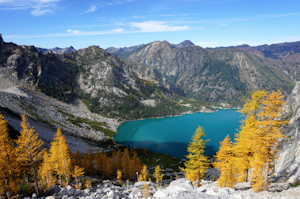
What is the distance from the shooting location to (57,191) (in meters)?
23.2

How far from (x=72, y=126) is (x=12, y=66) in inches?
4702

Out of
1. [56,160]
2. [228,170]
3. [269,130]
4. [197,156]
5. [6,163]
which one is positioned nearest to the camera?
[269,130]

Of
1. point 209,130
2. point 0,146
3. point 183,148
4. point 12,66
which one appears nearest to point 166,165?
point 183,148

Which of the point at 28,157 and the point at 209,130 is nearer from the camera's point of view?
the point at 28,157

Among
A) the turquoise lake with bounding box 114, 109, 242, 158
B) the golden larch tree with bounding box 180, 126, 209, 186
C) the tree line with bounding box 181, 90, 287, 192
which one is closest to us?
the tree line with bounding box 181, 90, 287, 192

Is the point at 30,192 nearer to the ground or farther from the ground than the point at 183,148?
farther from the ground

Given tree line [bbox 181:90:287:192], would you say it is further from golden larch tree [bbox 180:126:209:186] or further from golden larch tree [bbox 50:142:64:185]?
golden larch tree [bbox 50:142:64:185]

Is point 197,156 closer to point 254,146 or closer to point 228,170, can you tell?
point 228,170

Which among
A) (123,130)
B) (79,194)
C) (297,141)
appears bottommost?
(123,130)

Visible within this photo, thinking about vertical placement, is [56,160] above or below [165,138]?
above

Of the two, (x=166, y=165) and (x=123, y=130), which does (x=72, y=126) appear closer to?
(x=123, y=130)

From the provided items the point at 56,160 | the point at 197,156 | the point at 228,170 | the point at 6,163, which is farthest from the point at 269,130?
the point at 56,160

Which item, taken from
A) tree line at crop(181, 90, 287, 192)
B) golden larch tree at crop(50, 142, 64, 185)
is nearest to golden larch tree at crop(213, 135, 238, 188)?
tree line at crop(181, 90, 287, 192)

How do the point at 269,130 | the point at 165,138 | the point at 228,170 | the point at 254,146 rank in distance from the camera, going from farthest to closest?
the point at 165,138
the point at 228,170
the point at 254,146
the point at 269,130
